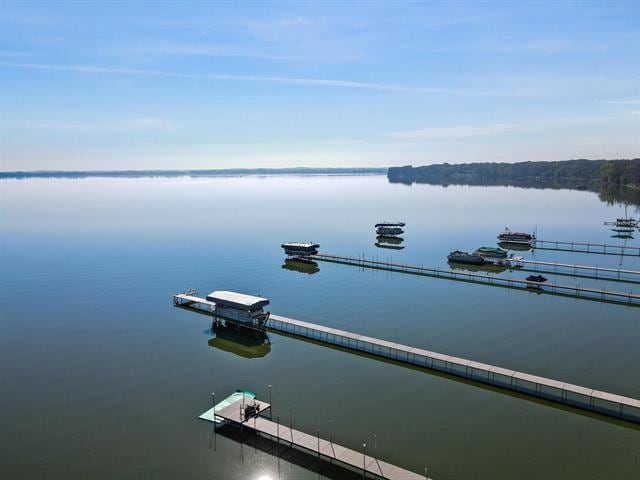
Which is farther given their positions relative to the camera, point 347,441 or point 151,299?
point 151,299

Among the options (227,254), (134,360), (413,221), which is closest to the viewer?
(134,360)

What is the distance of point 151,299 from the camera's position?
217 ft

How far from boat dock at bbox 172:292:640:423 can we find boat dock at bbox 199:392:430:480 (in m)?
14.9

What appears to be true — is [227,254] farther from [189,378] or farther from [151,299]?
[189,378]

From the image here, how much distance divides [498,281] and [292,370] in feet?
153

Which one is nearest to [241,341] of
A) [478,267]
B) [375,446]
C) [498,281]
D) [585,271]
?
[375,446]

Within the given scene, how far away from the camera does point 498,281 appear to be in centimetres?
7675

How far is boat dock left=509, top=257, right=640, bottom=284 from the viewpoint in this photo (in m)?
75.9

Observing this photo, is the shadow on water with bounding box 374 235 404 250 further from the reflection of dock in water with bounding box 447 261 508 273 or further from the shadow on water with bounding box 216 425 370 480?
the shadow on water with bounding box 216 425 370 480

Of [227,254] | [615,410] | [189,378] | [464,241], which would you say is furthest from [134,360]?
[464,241]

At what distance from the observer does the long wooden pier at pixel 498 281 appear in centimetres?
6514

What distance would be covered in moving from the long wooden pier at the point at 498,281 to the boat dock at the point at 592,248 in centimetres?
3177

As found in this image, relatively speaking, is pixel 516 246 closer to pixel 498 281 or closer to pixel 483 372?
pixel 498 281

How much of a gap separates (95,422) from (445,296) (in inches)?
1905
